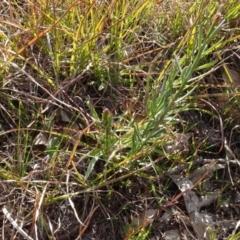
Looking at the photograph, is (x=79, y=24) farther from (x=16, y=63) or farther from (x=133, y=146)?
(x=133, y=146)

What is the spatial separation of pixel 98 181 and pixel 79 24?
44 cm

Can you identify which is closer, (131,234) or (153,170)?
(131,234)

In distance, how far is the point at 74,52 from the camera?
56.5 inches

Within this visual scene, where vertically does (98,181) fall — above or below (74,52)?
below

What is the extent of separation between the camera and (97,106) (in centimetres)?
147

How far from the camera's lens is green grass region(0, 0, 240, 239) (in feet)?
4.28

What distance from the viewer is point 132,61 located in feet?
5.04

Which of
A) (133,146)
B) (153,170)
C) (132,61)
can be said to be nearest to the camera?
(133,146)

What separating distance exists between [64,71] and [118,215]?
43 cm

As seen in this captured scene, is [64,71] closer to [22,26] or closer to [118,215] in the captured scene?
[22,26]

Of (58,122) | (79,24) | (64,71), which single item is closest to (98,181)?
(58,122)

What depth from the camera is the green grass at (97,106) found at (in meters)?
1.30

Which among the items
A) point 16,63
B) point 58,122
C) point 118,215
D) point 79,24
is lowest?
point 118,215

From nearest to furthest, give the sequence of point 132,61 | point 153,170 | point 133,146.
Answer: point 133,146
point 153,170
point 132,61
